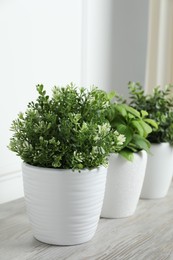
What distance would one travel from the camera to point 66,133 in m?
1.02

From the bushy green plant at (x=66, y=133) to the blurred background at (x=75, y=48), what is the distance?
318 mm

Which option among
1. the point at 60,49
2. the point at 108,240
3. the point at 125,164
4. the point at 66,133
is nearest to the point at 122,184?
the point at 125,164

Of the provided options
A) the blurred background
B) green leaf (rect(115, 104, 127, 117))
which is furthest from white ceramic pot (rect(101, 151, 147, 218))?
the blurred background

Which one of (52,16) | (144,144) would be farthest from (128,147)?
(52,16)

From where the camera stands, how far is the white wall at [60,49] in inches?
53.7

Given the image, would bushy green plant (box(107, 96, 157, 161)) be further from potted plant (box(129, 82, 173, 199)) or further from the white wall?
the white wall

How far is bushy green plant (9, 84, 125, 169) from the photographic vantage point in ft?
3.35

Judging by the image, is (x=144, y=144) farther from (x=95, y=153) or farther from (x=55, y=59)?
(x=55, y=59)

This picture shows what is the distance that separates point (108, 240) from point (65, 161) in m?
0.22

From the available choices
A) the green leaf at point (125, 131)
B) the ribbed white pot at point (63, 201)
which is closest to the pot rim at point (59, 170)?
the ribbed white pot at point (63, 201)

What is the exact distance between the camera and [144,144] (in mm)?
1237

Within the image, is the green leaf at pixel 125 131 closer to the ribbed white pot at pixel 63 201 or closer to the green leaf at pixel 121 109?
the green leaf at pixel 121 109

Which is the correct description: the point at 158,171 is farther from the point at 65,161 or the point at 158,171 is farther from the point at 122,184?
the point at 65,161

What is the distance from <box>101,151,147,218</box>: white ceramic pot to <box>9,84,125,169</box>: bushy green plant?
0.52 ft
